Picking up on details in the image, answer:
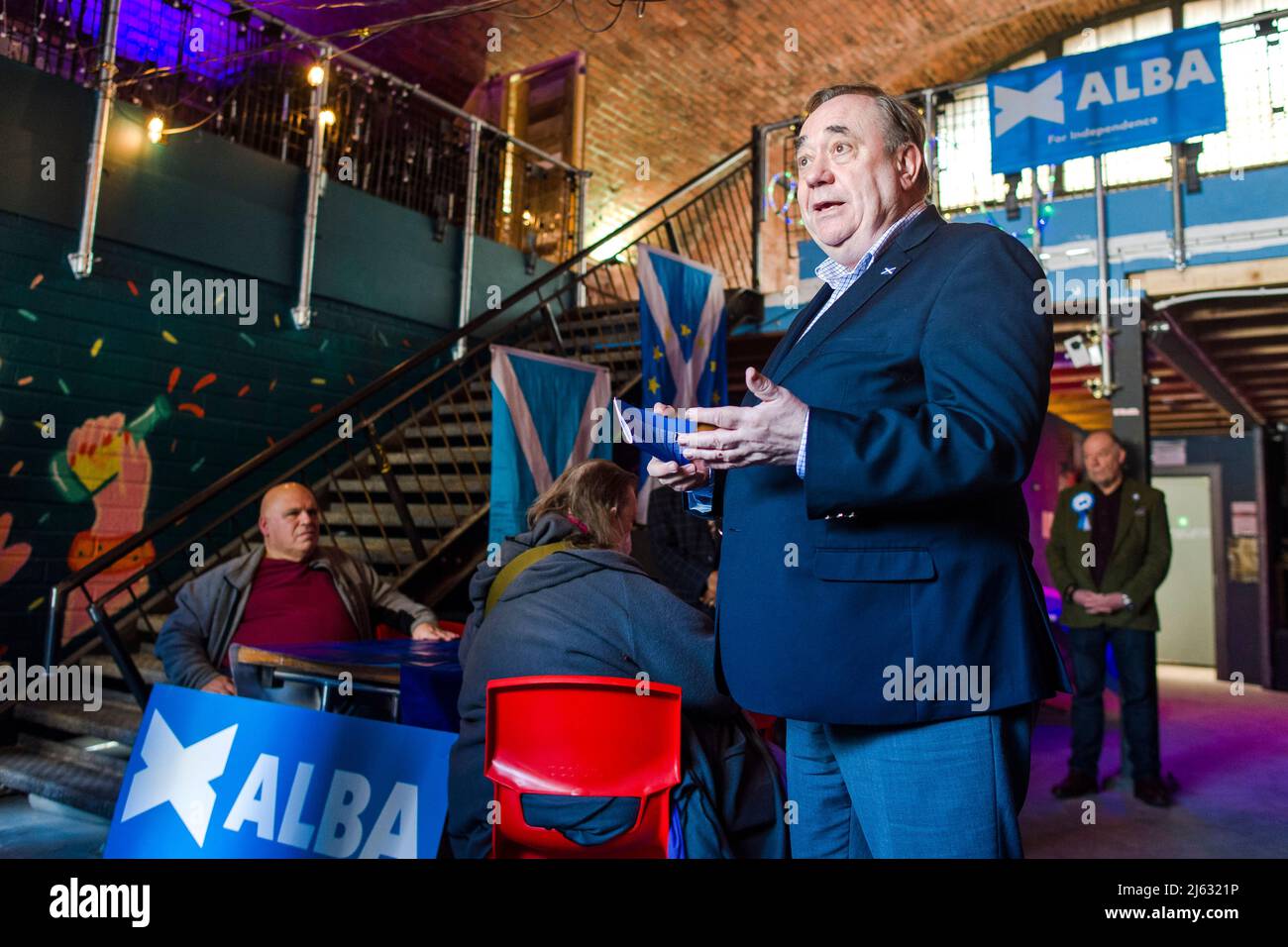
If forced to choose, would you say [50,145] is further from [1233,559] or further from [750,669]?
[1233,559]

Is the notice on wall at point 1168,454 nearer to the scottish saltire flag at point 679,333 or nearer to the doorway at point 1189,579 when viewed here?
the doorway at point 1189,579

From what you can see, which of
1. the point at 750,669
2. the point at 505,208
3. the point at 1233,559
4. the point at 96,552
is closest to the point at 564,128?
the point at 505,208

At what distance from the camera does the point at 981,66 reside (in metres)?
10.4

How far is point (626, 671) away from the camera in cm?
204

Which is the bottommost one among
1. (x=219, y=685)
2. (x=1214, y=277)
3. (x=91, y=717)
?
(x=91, y=717)

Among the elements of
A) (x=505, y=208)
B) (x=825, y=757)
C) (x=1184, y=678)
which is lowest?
(x=1184, y=678)

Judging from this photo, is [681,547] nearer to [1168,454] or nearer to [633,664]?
[633,664]

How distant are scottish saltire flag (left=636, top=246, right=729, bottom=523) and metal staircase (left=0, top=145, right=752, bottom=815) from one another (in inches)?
12.6

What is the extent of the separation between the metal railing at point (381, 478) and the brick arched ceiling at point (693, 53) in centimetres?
268

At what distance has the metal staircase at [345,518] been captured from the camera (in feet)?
12.7

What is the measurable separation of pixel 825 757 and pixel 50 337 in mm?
5086

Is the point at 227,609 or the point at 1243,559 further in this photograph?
the point at 1243,559

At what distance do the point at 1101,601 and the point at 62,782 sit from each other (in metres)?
4.61

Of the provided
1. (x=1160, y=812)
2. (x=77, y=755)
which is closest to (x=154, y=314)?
(x=77, y=755)
